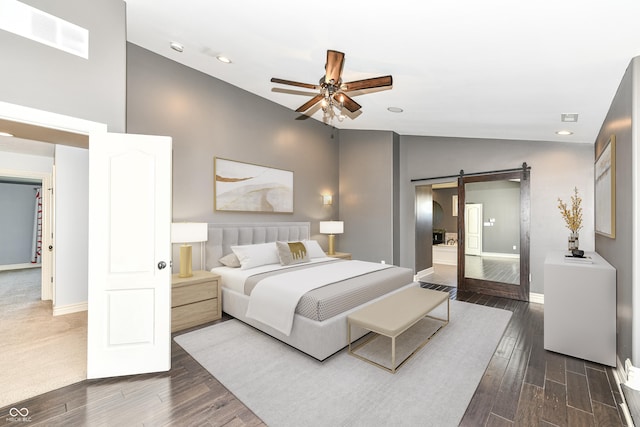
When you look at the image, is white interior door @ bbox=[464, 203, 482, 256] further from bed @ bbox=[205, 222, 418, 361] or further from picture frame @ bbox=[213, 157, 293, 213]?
picture frame @ bbox=[213, 157, 293, 213]

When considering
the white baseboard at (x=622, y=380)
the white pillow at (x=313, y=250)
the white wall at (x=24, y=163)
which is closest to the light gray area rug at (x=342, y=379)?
the white baseboard at (x=622, y=380)

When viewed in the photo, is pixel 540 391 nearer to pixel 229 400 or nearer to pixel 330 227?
pixel 229 400

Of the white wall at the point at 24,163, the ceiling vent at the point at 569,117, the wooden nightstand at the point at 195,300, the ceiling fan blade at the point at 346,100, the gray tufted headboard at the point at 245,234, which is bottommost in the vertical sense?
the wooden nightstand at the point at 195,300

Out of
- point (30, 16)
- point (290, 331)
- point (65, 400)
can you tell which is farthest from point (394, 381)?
point (30, 16)

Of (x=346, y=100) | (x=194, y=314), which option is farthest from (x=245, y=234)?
(x=346, y=100)

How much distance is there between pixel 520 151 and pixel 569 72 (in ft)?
9.46

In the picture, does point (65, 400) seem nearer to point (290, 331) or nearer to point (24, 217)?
point (290, 331)

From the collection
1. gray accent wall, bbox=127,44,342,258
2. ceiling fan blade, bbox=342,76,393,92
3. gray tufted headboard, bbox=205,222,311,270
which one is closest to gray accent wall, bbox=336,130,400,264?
gray accent wall, bbox=127,44,342,258

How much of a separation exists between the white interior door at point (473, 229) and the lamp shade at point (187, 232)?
15.3ft

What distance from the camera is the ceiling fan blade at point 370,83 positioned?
2.62m

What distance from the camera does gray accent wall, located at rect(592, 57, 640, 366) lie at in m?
2.11

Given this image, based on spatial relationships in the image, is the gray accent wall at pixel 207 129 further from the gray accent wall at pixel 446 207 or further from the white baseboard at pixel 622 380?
the white baseboard at pixel 622 380

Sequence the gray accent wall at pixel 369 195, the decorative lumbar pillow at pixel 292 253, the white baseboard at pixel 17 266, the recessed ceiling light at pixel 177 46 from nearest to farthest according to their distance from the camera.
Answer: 1. the recessed ceiling light at pixel 177 46
2. the decorative lumbar pillow at pixel 292 253
3. the gray accent wall at pixel 369 195
4. the white baseboard at pixel 17 266

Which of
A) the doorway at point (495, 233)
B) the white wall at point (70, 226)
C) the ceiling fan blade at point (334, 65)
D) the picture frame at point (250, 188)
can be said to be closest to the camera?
the ceiling fan blade at point (334, 65)
